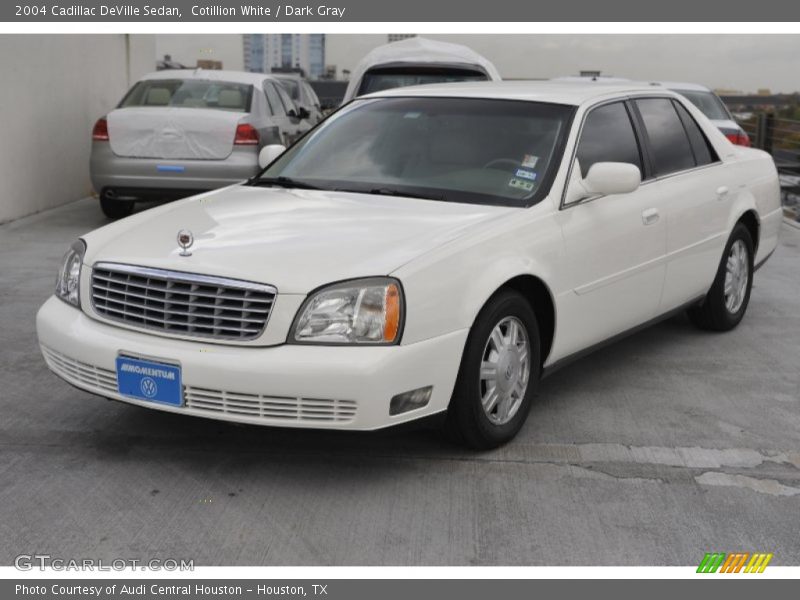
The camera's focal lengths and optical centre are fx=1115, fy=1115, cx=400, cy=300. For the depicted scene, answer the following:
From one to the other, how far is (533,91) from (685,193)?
42.3 inches

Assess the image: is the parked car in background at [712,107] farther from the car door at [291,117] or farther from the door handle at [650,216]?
the door handle at [650,216]

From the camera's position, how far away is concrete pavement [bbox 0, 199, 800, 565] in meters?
3.75

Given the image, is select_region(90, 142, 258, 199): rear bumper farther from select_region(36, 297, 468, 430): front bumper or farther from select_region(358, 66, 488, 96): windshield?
select_region(36, 297, 468, 430): front bumper

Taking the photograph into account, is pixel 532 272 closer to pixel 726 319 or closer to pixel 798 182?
pixel 726 319

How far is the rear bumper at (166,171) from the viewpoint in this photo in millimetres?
10664

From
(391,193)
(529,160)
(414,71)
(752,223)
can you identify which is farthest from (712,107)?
(391,193)

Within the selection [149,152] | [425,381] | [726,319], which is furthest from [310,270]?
[149,152]

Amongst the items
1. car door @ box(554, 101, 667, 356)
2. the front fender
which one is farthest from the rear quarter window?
the front fender

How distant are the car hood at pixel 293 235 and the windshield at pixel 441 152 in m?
0.18

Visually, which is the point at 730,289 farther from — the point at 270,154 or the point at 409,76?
the point at 409,76

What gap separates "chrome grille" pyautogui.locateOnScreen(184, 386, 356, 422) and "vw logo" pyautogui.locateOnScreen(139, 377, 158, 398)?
7.2 inches

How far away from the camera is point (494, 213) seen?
187 inches

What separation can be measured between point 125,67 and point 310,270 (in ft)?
42.1

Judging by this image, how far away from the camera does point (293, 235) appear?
446 cm
